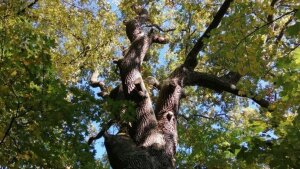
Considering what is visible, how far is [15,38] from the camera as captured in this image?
5.04m


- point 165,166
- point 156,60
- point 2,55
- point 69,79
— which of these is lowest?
point 165,166

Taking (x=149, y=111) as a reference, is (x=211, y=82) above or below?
above

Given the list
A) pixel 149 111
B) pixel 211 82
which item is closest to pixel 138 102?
pixel 149 111

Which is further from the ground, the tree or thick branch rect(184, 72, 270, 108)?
thick branch rect(184, 72, 270, 108)

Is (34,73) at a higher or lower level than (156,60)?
lower

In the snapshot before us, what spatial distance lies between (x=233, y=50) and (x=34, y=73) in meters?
2.90

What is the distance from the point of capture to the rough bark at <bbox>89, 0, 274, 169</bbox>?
557cm

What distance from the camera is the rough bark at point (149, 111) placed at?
557cm

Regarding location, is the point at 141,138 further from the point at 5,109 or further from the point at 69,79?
the point at 69,79

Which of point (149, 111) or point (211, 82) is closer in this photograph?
point (149, 111)

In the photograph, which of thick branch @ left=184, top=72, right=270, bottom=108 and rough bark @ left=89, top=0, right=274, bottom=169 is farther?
thick branch @ left=184, top=72, right=270, bottom=108

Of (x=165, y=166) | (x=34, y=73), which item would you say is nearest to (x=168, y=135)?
(x=165, y=166)

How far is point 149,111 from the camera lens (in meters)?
6.57

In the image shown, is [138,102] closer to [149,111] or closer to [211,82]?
[149,111]
